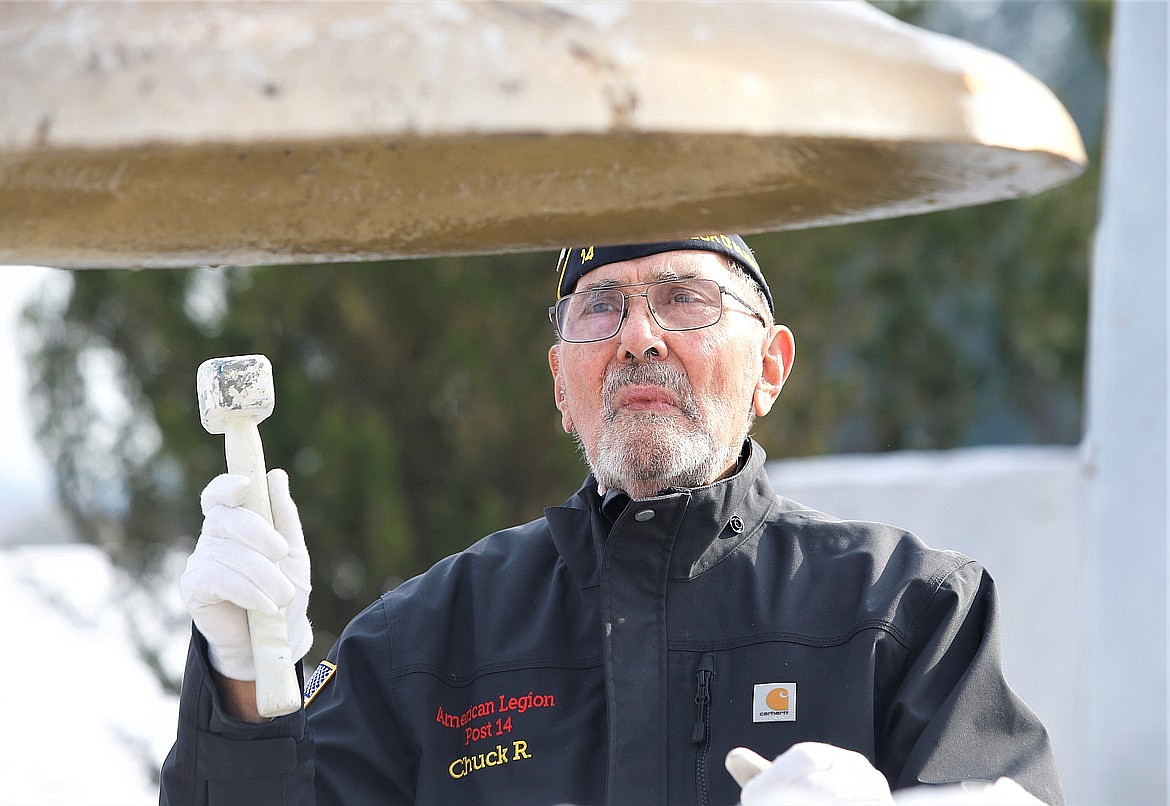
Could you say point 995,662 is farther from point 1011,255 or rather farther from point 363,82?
point 1011,255

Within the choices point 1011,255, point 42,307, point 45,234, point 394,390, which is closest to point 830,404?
point 394,390

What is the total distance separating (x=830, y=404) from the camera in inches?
226

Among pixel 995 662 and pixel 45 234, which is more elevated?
pixel 45 234

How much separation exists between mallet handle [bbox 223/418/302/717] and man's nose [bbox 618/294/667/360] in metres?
0.72

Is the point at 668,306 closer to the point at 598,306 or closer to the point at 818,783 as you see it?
the point at 598,306

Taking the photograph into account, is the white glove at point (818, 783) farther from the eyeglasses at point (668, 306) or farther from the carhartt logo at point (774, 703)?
the eyeglasses at point (668, 306)

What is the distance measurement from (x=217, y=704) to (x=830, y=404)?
4432mm

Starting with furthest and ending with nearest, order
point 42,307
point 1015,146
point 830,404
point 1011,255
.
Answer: point 1011,255 < point 830,404 < point 42,307 < point 1015,146

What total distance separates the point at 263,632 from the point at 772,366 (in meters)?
1.09

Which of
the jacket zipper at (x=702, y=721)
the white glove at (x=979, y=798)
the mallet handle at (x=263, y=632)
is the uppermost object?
the mallet handle at (x=263, y=632)

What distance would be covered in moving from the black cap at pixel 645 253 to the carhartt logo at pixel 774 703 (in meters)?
0.67

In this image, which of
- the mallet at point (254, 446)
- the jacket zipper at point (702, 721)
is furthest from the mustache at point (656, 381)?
the mallet at point (254, 446)

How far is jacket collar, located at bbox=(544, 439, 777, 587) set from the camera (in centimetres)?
193

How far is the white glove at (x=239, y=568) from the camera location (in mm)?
1455
